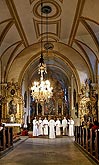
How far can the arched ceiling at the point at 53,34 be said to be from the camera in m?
10.7

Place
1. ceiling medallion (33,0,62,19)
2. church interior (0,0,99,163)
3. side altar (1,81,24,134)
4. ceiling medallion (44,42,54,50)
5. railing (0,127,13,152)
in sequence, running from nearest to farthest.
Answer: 1. railing (0,127,13,152)
2. ceiling medallion (33,0,62,19)
3. church interior (0,0,99,163)
4. ceiling medallion (44,42,54,50)
5. side altar (1,81,24,134)

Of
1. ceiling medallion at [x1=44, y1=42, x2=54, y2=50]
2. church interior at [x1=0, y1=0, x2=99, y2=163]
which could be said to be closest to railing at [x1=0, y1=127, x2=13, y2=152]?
church interior at [x1=0, y1=0, x2=99, y2=163]

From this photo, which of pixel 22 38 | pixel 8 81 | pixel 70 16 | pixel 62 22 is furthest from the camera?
pixel 8 81

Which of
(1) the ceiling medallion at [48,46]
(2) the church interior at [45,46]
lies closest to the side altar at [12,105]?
(2) the church interior at [45,46]

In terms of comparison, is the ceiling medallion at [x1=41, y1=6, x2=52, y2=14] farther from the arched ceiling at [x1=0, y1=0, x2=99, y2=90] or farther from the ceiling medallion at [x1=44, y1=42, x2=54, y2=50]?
the ceiling medallion at [x1=44, y1=42, x2=54, y2=50]

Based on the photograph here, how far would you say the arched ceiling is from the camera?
10.7m

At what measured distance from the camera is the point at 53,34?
15.2m

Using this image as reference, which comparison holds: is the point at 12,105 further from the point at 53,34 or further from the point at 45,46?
the point at 53,34

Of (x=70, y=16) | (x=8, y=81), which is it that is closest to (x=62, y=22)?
(x=70, y=16)

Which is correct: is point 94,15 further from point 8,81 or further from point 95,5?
point 8,81

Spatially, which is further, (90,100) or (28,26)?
(90,100)

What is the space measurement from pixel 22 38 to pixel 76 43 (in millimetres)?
3300

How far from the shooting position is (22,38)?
1503 cm

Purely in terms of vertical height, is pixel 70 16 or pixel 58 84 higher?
pixel 70 16
